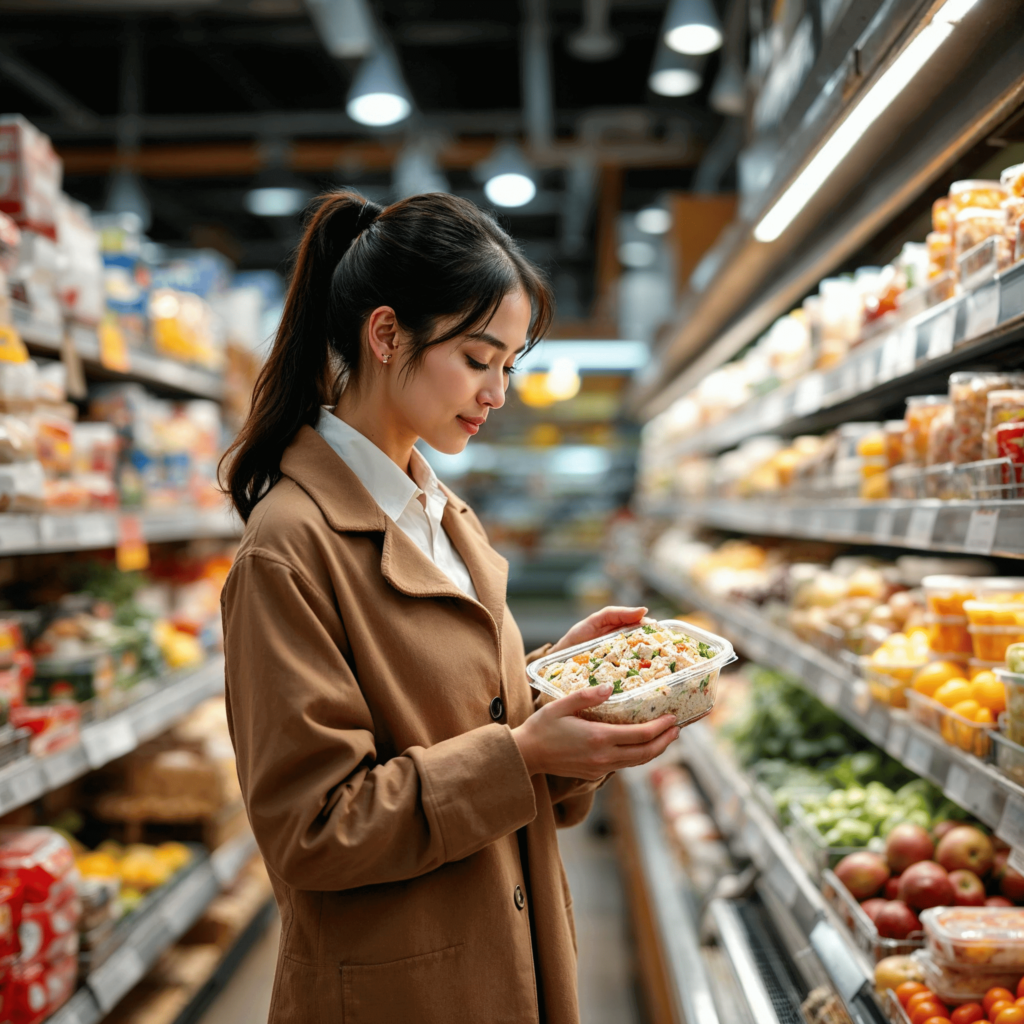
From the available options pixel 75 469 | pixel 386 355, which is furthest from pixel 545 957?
pixel 75 469

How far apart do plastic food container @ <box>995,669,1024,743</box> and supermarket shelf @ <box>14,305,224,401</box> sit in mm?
2216

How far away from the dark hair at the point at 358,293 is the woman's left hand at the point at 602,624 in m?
0.48

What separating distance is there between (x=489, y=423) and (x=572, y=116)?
2.99m

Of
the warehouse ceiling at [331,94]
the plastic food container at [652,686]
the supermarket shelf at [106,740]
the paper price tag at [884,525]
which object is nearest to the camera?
the plastic food container at [652,686]

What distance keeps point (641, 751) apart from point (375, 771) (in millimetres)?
354

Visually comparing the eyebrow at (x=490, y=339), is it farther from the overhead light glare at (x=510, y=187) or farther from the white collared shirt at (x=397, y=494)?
the overhead light glare at (x=510, y=187)

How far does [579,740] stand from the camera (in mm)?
1249

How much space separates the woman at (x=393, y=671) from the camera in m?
1.22

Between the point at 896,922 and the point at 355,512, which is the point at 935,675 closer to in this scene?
the point at 896,922

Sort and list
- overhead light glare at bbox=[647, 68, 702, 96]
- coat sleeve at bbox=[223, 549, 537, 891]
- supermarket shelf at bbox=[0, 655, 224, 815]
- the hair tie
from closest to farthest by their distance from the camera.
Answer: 1. coat sleeve at bbox=[223, 549, 537, 891]
2. the hair tie
3. supermarket shelf at bbox=[0, 655, 224, 815]
4. overhead light glare at bbox=[647, 68, 702, 96]

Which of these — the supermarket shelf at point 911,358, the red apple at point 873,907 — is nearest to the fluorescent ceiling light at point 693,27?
the supermarket shelf at point 911,358

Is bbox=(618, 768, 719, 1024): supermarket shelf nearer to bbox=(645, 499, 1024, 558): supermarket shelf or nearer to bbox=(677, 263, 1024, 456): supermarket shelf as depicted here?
bbox=(645, 499, 1024, 558): supermarket shelf

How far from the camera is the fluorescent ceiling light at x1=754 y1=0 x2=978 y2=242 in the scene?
143cm

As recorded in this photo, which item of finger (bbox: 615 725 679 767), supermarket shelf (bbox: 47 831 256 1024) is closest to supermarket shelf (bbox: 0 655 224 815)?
supermarket shelf (bbox: 47 831 256 1024)
